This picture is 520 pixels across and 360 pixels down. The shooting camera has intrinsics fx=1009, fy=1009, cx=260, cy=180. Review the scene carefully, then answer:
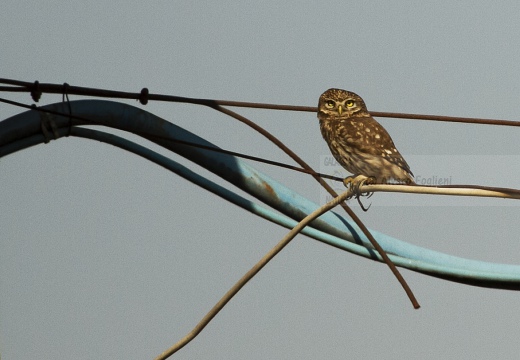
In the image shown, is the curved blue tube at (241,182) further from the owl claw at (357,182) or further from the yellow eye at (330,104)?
the yellow eye at (330,104)

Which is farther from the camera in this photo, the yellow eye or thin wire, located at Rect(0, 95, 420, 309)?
the yellow eye

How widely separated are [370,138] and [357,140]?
12cm

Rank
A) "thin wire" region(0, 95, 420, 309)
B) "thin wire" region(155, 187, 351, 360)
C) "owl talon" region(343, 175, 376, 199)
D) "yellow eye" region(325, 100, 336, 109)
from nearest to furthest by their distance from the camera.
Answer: "thin wire" region(155, 187, 351, 360) → "thin wire" region(0, 95, 420, 309) → "owl talon" region(343, 175, 376, 199) → "yellow eye" region(325, 100, 336, 109)

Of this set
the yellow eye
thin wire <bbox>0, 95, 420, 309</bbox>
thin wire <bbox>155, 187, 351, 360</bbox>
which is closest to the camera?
thin wire <bbox>155, 187, 351, 360</bbox>

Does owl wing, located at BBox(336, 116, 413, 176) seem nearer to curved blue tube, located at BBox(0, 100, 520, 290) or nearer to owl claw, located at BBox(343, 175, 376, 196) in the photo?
owl claw, located at BBox(343, 175, 376, 196)

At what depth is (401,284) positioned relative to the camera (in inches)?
247

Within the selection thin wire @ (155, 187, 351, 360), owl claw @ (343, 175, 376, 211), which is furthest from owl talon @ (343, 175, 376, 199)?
thin wire @ (155, 187, 351, 360)

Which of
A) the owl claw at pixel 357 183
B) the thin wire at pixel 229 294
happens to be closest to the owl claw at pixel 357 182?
the owl claw at pixel 357 183

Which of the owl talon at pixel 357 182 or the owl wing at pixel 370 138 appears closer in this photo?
the owl talon at pixel 357 182

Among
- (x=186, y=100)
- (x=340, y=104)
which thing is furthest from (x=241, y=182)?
(x=340, y=104)

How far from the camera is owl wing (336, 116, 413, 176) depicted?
8227 millimetres

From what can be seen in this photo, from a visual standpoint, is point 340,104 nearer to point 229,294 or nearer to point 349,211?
point 349,211

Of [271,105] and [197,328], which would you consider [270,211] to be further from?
[197,328]

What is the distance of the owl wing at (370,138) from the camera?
27.0 ft
